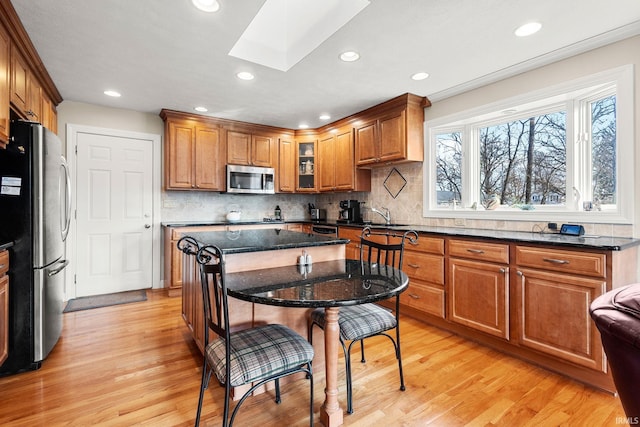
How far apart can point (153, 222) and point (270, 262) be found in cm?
299

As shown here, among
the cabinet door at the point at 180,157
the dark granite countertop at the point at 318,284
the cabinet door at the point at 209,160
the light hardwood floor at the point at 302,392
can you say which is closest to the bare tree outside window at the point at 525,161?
the light hardwood floor at the point at 302,392

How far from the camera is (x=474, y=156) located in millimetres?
3385

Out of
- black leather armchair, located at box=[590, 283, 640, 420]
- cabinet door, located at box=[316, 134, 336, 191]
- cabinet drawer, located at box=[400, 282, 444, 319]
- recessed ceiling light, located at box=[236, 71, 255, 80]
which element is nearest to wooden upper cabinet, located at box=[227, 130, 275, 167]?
cabinet door, located at box=[316, 134, 336, 191]

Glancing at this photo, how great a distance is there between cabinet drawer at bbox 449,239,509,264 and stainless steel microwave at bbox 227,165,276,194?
2884 mm

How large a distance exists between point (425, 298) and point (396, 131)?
6.16 feet

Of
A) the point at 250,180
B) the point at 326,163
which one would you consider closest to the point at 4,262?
the point at 250,180

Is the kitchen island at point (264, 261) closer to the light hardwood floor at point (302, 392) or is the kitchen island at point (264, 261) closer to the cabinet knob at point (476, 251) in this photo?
the light hardwood floor at point (302, 392)

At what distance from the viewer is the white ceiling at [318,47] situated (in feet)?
6.46

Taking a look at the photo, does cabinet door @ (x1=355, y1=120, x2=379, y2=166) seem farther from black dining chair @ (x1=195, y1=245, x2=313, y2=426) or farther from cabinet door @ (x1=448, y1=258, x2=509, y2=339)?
black dining chair @ (x1=195, y1=245, x2=313, y2=426)

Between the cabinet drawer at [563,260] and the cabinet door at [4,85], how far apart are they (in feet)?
11.7

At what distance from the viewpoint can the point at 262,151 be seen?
15.8 feet

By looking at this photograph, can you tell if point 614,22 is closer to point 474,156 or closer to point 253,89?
point 474,156

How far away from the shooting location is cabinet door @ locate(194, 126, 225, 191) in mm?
4266

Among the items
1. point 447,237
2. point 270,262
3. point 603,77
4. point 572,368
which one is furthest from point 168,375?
point 603,77
